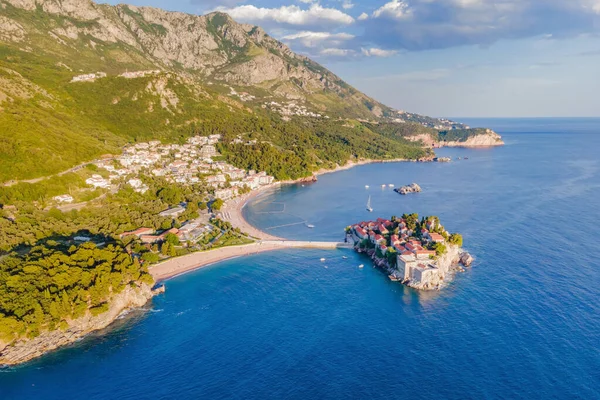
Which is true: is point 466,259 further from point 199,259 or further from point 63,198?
point 63,198

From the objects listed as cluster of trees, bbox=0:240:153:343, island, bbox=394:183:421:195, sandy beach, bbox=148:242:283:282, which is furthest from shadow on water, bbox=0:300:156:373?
island, bbox=394:183:421:195

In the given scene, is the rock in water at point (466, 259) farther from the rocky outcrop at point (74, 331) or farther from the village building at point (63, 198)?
the village building at point (63, 198)

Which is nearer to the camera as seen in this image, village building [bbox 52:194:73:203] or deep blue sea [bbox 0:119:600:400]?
deep blue sea [bbox 0:119:600:400]

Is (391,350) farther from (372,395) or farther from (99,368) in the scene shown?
(99,368)

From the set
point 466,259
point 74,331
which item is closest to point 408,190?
point 466,259

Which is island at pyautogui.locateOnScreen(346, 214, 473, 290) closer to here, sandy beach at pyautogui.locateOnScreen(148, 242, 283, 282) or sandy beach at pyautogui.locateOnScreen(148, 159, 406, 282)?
sandy beach at pyautogui.locateOnScreen(148, 159, 406, 282)

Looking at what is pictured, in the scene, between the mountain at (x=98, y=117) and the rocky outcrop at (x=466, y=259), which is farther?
the mountain at (x=98, y=117)

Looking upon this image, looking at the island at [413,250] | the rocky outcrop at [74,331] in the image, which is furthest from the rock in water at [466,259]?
the rocky outcrop at [74,331]
